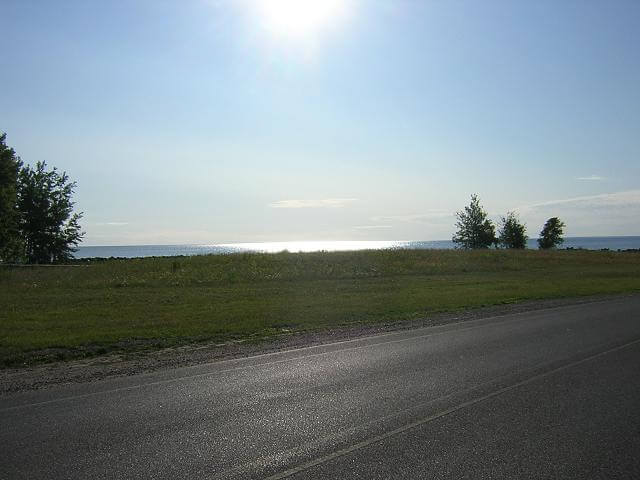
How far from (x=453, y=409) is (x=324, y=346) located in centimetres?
562

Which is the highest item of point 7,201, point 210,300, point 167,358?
point 7,201

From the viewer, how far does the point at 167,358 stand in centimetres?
1131

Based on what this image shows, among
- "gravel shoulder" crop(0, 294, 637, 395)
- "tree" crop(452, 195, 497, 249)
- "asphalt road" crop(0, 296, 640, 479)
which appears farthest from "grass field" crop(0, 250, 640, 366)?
"tree" crop(452, 195, 497, 249)

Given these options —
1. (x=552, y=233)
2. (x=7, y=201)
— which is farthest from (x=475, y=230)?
(x=7, y=201)

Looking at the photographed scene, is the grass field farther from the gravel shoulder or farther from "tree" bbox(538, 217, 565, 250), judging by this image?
"tree" bbox(538, 217, 565, 250)

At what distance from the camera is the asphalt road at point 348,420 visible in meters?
5.23

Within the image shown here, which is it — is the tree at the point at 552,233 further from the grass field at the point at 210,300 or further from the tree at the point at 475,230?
the grass field at the point at 210,300

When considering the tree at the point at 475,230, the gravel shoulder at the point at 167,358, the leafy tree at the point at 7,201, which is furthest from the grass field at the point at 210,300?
the tree at the point at 475,230

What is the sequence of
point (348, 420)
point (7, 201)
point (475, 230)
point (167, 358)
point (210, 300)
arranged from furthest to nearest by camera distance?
point (475, 230), point (7, 201), point (210, 300), point (167, 358), point (348, 420)

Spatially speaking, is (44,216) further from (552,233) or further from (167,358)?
(552,233)

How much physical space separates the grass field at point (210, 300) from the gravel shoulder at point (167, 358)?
855mm

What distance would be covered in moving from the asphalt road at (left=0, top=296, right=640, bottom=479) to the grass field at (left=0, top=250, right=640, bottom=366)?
454 cm

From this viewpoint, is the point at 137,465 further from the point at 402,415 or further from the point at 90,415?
the point at 402,415

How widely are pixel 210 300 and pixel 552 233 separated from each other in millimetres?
111076
